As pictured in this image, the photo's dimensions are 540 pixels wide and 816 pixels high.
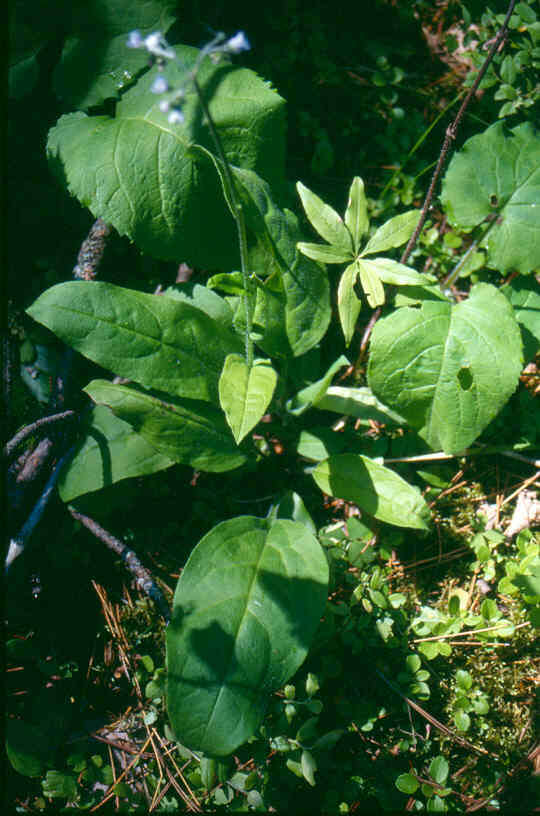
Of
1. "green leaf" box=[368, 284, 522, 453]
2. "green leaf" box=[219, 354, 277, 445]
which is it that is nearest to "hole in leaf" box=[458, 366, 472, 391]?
"green leaf" box=[368, 284, 522, 453]

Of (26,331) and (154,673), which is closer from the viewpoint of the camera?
(154,673)

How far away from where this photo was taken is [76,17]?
2123 mm

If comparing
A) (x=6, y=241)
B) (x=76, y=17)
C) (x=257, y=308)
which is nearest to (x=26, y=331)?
(x=6, y=241)

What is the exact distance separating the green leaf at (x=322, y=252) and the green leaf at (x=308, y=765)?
1.60m

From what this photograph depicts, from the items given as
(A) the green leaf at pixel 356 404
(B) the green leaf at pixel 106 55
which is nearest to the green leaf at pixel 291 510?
(A) the green leaf at pixel 356 404

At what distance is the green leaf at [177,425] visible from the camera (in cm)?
191

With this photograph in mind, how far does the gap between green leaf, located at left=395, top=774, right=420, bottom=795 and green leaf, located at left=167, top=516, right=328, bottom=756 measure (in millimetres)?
551

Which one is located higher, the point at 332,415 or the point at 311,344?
the point at 311,344

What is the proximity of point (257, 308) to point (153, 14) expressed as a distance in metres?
1.14

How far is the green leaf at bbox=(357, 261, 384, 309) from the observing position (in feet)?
6.09

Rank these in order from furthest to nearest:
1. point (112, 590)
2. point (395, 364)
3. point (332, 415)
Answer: point (332, 415) < point (112, 590) < point (395, 364)

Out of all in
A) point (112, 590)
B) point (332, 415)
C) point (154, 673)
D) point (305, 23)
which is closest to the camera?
point (154, 673)

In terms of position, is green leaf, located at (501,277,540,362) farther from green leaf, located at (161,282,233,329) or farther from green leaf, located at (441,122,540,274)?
green leaf, located at (161,282,233,329)

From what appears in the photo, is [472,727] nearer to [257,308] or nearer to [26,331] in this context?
[257,308]
